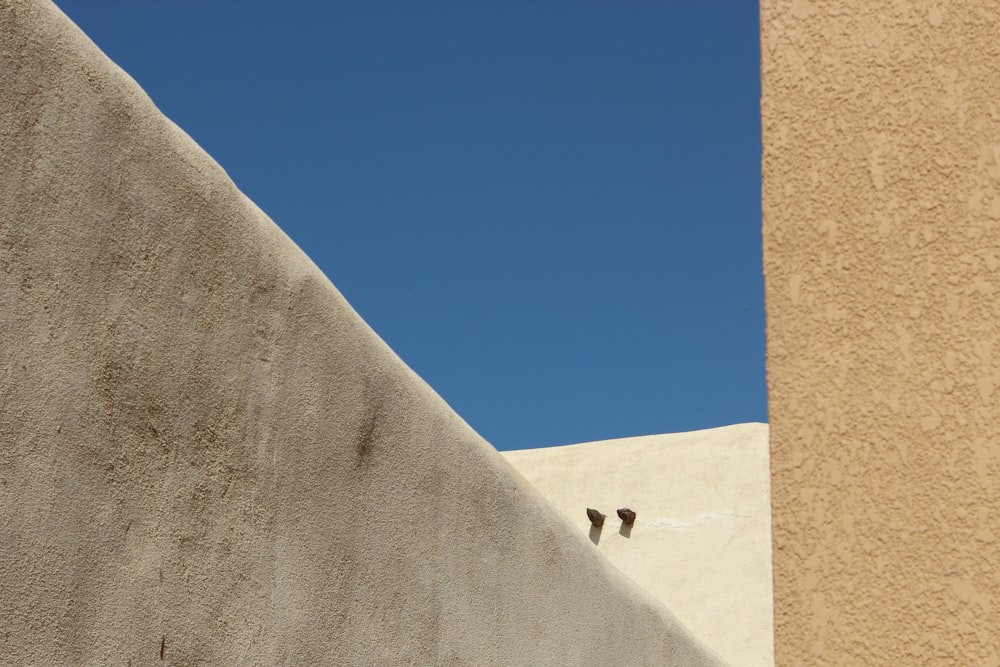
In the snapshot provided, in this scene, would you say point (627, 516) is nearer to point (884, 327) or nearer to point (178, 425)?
point (178, 425)

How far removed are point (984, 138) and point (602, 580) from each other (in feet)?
11.6

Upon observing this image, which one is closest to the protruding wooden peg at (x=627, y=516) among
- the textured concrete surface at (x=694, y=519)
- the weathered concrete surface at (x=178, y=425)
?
the textured concrete surface at (x=694, y=519)

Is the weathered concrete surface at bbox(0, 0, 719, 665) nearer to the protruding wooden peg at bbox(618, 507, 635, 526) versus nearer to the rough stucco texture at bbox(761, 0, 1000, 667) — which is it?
the rough stucco texture at bbox(761, 0, 1000, 667)

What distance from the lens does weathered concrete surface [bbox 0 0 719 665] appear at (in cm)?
227

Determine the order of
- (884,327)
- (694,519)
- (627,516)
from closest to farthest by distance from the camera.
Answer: (884,327) → (694,519) → (627,516)

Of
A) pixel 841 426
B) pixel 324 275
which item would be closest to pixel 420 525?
pixel 324 275

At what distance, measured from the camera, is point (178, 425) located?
2645mm

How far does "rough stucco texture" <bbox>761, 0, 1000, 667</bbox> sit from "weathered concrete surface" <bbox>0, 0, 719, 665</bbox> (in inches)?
55.5

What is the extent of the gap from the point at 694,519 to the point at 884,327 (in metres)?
8.26

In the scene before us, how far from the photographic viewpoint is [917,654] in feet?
4.87

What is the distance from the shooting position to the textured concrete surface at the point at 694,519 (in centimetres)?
908

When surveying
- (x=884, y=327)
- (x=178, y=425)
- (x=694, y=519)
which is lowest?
(x=884, y=327)

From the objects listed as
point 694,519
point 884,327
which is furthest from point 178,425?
point 694,519

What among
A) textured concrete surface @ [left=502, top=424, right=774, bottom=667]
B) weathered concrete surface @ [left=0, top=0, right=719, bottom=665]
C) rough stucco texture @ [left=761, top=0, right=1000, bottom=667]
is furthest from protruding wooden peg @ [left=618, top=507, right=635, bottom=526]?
rough stucco texture @ [left=761, top=0, right=1000, bottom=667]
